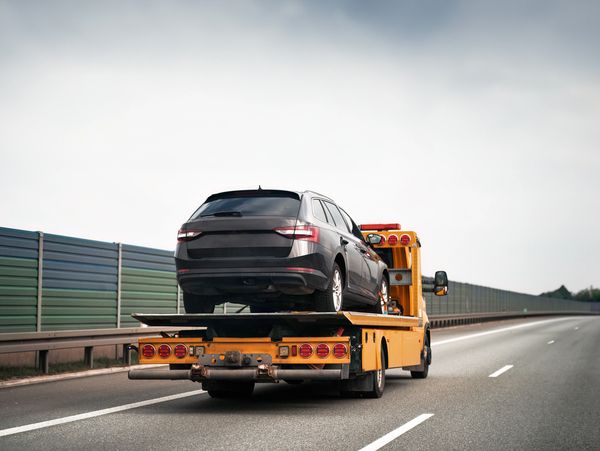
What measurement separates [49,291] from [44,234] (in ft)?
3.55

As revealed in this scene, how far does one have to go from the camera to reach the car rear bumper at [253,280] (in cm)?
961

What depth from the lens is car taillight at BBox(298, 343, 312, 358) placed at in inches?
391

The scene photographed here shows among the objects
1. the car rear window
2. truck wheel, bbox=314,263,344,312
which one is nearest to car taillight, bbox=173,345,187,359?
the car rear window

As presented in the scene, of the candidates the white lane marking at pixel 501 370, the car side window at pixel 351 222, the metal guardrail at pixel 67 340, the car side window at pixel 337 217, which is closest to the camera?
the car side window at pixel 337 217

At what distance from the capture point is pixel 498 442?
25.8 feet

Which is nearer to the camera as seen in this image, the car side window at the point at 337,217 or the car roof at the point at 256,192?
the car roof at the point at 256,192

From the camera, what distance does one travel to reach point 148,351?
1052 cm

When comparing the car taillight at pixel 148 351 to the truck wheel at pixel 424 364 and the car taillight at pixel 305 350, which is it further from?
the truck wheel at pixel 424 364

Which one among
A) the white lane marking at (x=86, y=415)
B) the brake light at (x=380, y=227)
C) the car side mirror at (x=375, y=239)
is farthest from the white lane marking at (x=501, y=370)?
the white lane marking at (x=86, y=415)

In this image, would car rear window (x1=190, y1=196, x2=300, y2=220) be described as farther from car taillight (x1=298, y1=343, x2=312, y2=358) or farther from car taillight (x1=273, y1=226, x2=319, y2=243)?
car taillight (x1=298, y1=343, x2=312, y2=358)

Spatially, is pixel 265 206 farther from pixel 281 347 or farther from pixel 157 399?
pixel 157 399

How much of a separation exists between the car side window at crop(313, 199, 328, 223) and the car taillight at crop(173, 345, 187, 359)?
90.6 inches

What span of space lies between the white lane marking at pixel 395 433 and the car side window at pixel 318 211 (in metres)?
2.69

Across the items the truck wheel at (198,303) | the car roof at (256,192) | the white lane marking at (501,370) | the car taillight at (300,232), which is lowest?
the white lane marking at (501,370)
